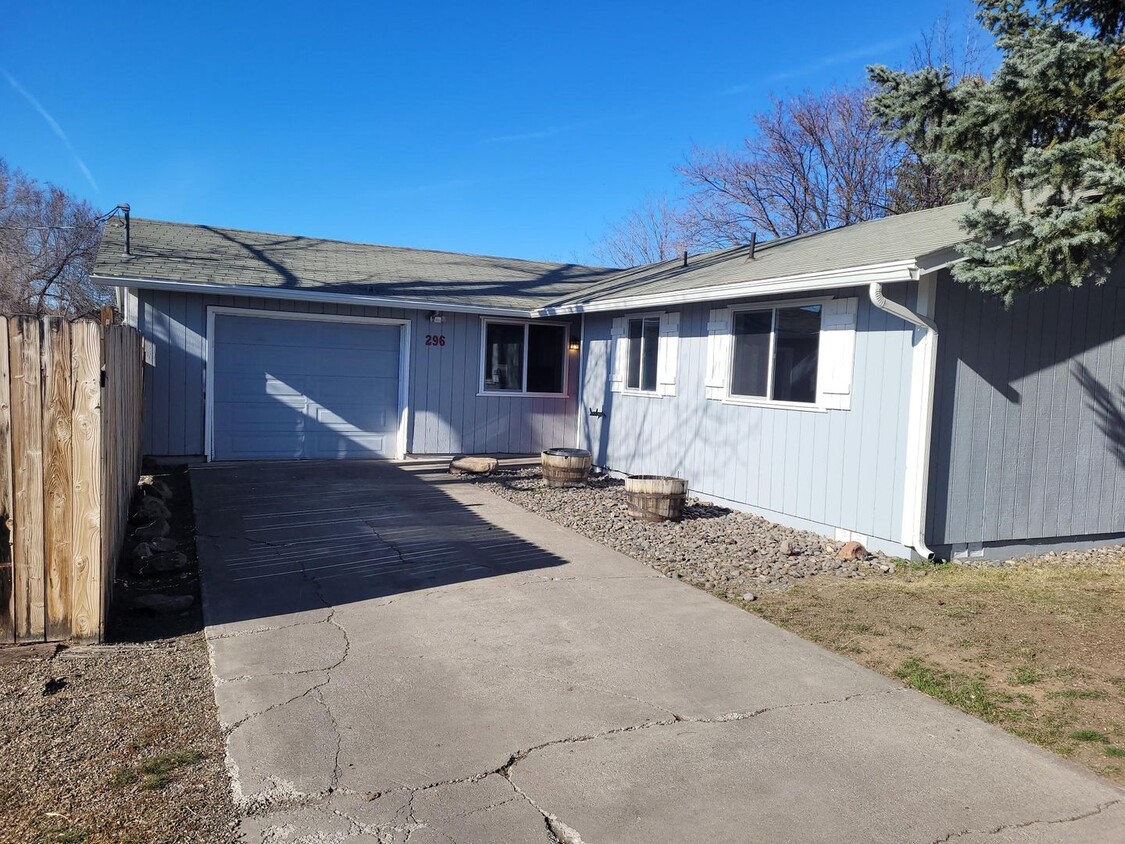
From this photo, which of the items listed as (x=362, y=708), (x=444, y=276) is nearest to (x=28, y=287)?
(x=444, y=276)

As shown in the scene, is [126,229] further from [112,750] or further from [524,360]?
[112,750]

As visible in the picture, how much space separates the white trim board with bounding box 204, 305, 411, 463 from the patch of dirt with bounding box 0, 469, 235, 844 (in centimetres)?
705

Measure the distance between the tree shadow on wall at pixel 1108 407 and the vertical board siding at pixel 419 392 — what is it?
8042 millimetres

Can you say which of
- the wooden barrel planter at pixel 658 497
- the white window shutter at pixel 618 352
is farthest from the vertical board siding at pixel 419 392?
the wooden barrel planter at pixel 658 497

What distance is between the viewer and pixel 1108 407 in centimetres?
841

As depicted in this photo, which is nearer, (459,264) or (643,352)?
(643,352)

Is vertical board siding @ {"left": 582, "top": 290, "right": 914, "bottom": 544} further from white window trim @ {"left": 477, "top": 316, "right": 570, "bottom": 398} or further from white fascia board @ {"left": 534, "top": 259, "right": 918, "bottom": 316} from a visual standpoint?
white window trim @ {"left": 477, "top": 316, "right": 570, "bottom": 398}

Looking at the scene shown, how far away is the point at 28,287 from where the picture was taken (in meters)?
25.4

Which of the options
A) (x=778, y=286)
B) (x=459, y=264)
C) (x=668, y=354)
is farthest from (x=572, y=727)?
(x=459, y=264)

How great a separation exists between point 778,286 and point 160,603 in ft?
20.9

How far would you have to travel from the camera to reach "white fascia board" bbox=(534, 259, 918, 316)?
708cm

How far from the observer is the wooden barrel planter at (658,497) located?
9.02 metres

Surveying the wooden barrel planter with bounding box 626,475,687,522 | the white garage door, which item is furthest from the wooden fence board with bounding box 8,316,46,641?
the white garage door

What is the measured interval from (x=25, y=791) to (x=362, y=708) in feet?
4.66
